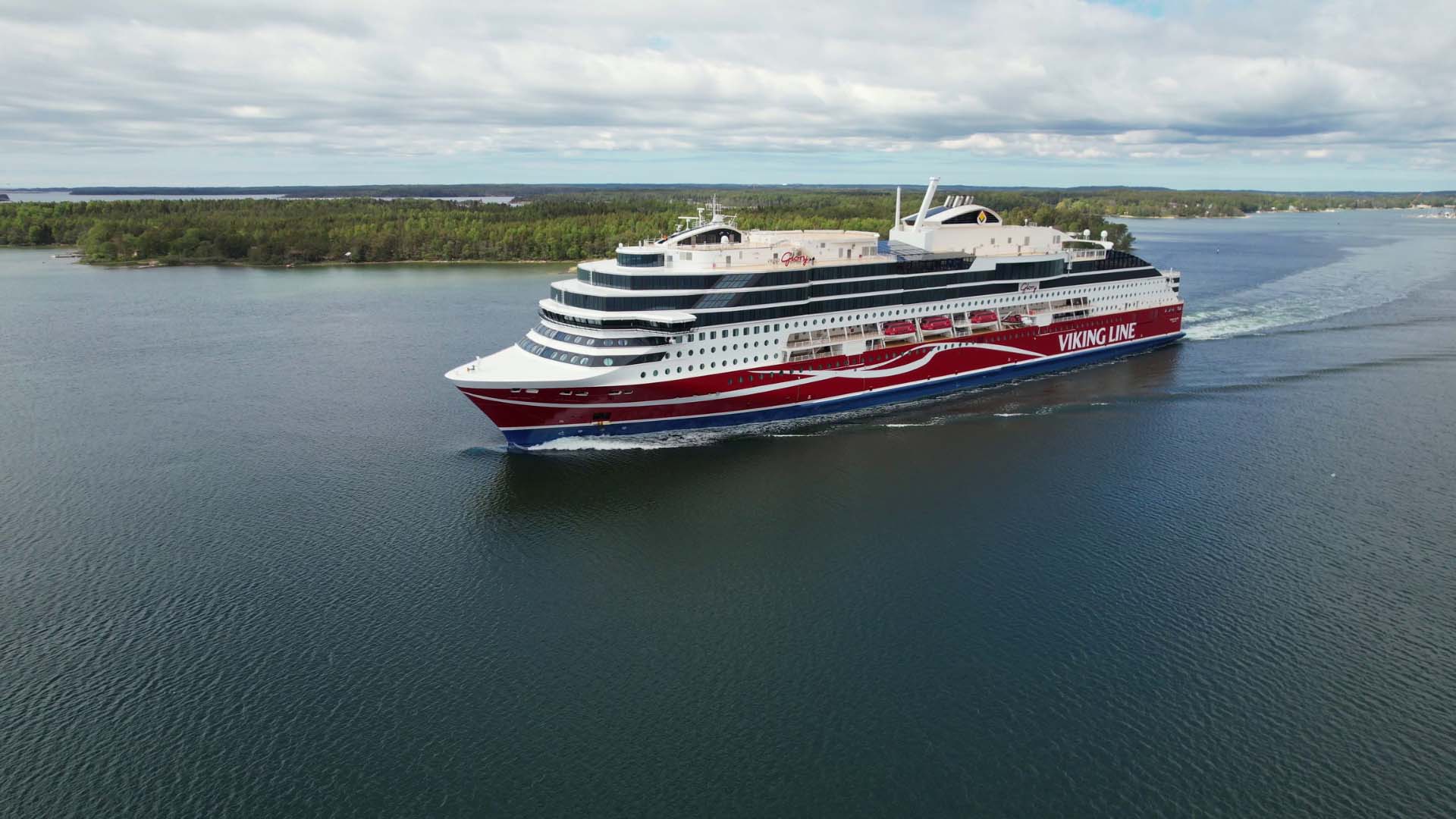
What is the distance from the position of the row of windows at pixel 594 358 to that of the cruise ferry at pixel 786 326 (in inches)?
2.7

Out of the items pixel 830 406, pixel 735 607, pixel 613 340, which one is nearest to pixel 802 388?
pixel 830 406

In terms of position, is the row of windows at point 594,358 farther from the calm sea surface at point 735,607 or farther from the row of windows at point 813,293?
the calm sea surface at point 735,607

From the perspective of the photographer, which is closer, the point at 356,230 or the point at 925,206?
the point at 925,206

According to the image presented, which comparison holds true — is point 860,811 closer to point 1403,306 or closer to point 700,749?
point 700,749

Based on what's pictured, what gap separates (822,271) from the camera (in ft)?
129

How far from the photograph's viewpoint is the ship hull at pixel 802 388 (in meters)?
33.0

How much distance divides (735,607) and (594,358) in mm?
14149

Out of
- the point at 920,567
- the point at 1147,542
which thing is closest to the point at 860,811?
the point at 920,567

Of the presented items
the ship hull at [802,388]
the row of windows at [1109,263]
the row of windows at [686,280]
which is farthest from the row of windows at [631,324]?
the row of windows at [1109,263]

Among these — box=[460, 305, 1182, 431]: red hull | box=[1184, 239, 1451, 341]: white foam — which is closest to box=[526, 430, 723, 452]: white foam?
box=[460, 305, 1182, 431]: red hull

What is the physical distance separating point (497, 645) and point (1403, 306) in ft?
253

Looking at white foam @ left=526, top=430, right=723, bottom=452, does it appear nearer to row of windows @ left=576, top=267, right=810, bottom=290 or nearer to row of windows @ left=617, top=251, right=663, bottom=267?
row of windows @ left=576, top=267, right=810, bottom=290

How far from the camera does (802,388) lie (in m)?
37.8

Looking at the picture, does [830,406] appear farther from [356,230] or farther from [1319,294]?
[356,230]
